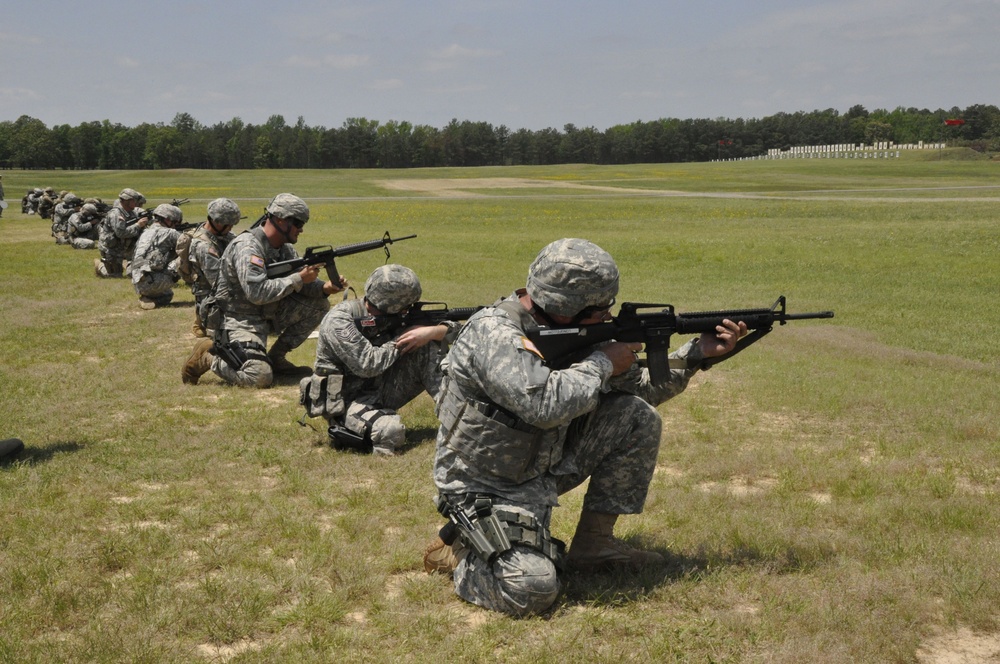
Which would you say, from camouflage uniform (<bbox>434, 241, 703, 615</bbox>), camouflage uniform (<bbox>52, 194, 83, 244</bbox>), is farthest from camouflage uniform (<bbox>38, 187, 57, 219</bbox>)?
camouflage uniform (<bbox>434, 241, 703, 615</bbox>)

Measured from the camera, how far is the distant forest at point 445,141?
134 metres

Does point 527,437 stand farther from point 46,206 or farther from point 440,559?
point 46,206

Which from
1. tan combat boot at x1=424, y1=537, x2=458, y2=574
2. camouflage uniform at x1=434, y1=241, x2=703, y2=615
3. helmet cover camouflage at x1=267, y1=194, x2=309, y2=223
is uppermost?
helmet cover camouflage at x1=267, y1=194, x2=309, y2=223

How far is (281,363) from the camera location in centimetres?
1187

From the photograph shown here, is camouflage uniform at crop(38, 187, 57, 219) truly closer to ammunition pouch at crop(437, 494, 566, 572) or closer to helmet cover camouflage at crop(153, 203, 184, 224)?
helmet cover camouflage at crop(153, 203, 184, 224)

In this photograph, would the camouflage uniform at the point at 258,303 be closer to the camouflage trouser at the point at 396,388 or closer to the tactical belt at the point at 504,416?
the camouflage trouser at the point at 396,388

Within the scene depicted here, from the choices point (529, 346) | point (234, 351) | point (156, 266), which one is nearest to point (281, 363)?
point (234, 351)

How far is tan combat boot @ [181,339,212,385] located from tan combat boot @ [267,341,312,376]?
29.1 inches

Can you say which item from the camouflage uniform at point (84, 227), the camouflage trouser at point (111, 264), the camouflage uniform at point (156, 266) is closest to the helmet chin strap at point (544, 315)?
the camouflage uniform at point (156, 266)

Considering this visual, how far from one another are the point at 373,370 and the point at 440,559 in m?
3.11

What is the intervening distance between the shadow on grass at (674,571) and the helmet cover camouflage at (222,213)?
31.1 feet

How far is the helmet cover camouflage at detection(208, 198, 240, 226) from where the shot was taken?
13.4m

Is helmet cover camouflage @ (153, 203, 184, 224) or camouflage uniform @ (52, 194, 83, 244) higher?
helmet cover camouflage @ (153, 203, 184, 224)

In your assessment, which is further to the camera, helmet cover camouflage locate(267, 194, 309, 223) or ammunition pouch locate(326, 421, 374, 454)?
helmet cover camouflage locate(267, 194, 309, 223)
